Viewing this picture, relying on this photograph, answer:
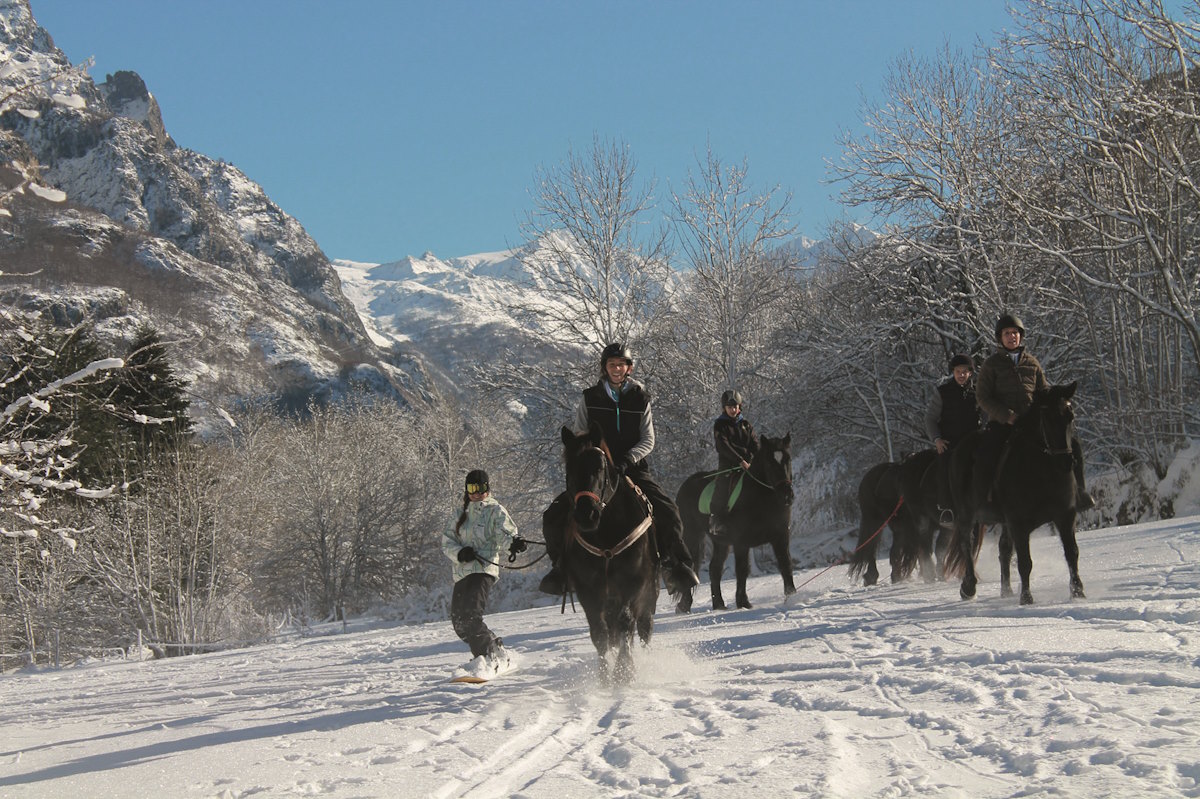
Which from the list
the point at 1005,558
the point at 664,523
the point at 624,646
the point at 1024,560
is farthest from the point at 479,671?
the point at 1005,558

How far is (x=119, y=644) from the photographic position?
32406mm

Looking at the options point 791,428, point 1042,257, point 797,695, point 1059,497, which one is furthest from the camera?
point 791,428

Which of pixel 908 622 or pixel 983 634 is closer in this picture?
pixel 983 634

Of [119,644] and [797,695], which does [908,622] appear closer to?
[797,695]

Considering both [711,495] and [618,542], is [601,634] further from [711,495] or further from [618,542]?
[711,495]

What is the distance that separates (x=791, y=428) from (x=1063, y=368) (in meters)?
8.65

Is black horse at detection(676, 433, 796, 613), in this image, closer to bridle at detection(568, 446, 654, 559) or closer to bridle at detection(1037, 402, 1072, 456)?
bridle at detection(1037, 402, 1072, 456)

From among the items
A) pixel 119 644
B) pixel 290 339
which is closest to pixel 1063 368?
pixel 119 644

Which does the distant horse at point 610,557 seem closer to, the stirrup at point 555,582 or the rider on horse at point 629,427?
the stirrup at point 555,582

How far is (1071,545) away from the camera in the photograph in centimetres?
930

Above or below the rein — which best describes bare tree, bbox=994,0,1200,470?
above

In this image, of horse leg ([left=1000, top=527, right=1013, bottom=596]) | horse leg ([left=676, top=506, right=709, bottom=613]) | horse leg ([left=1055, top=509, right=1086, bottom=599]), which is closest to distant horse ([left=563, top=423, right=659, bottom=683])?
A: horse leg ([left=1055, top=509, right=1086, bottom=599])

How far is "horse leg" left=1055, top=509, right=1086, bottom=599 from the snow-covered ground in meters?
0.25

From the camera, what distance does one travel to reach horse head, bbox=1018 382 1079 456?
9.08 metres
